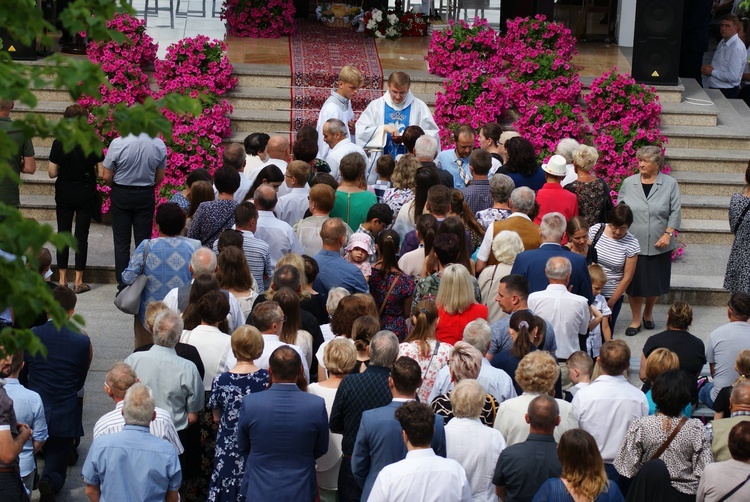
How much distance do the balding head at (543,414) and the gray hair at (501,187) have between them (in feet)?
11.4

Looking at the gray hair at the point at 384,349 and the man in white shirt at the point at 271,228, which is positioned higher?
the man in white shirt at the point at 271,228

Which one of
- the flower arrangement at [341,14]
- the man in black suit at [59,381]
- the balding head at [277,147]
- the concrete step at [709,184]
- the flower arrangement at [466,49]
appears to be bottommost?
the man in black suit at [59,381]

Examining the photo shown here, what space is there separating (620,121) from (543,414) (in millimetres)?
8065

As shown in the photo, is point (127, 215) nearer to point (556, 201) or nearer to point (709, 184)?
point (556, 201)

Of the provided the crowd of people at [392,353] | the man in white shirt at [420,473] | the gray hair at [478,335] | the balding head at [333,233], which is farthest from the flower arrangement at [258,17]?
the man in white shirt at [420,473]

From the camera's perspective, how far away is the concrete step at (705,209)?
540 inches

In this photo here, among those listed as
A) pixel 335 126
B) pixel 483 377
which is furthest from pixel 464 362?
pixel 335 126

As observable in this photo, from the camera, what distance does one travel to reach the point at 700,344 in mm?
8266

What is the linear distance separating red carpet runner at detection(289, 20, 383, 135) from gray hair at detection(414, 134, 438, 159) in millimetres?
4003

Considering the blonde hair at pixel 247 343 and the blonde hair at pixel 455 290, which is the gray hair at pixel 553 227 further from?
the blonde hair at pixel 247 343

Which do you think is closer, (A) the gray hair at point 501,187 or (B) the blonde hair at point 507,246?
(B) the blonde hair at point 507,246

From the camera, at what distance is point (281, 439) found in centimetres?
680

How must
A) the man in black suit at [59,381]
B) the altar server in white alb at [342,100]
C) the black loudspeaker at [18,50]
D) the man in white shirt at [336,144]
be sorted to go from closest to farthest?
the man in black suit at [59,381]
the man in white shirt at [336,144]
the altar server in white alb at [342,100]
the black loudspeaker at [18,50]

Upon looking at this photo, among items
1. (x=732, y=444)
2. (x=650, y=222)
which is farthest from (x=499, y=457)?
(x=650, y=222)
